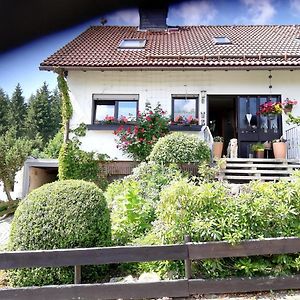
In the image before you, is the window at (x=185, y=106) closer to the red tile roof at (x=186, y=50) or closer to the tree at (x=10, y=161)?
the red tile roof at (x=186, y=50)

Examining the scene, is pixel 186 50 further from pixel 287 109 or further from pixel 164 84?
pixel 287 109

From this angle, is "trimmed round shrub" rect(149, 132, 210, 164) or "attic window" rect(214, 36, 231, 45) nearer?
"trimmed round shrub" rect(149, 132, 210, 164)

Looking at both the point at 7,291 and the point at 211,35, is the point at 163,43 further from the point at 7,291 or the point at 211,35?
the point at 7,291

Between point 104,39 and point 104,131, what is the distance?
5.16 metres

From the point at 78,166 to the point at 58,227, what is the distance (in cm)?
477

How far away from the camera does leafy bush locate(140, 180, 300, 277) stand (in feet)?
12.7

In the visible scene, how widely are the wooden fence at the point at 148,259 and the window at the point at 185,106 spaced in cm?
660

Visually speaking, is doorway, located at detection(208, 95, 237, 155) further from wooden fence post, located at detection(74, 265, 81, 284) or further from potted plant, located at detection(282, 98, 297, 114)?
wooden fence post, located at detection(74, 265, 81, 284)

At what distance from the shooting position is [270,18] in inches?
42.9

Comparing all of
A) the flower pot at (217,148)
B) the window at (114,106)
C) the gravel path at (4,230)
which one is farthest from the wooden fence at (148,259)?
the window at (114,106)

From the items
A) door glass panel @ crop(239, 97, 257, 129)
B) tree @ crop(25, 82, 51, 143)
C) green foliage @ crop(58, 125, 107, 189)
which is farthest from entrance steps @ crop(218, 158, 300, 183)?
tree @ crop(25, 82, 51, 143)

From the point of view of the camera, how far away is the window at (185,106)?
32.7 feet

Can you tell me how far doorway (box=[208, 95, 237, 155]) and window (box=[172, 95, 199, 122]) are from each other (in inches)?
30.0

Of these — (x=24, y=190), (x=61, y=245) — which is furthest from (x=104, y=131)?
(x=61, y=245)
